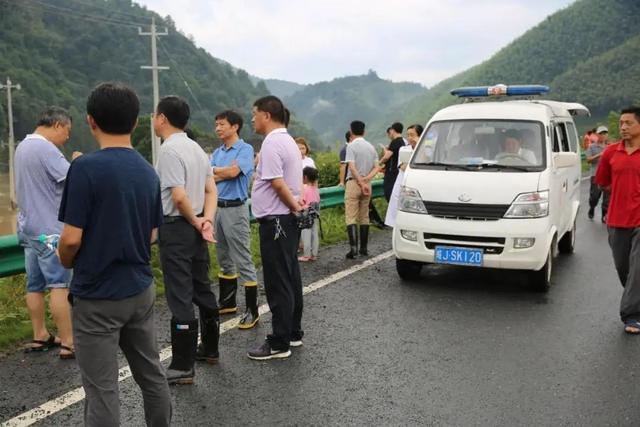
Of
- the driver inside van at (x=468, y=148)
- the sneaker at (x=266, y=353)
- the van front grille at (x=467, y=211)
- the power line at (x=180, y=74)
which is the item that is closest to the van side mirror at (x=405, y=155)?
the driver inside van at (x=468, y=148)

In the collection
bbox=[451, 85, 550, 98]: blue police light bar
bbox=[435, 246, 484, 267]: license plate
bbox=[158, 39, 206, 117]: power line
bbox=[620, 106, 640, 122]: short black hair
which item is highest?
bbox=[158, 39, 206, 117]: power line

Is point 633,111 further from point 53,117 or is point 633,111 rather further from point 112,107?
point 53,117

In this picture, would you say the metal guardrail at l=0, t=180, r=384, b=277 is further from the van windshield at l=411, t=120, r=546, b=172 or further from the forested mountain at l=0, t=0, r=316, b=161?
the forested mountain at l=0, t=0, r=316, b=161

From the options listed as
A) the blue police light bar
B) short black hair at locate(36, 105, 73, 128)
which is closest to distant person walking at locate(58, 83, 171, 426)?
short black hair at locate(36, 105, 73, 128)

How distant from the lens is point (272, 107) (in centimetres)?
500

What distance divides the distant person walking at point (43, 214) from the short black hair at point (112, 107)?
2.08 m

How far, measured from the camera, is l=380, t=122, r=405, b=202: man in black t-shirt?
1136 centimetres

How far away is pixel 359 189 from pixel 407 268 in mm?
2047

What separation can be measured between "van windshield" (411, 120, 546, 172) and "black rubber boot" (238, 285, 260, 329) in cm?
271

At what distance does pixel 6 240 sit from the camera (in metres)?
5.61

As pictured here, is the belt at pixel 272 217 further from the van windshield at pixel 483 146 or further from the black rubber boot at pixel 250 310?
Answer: the van windshield at pixel 483 146

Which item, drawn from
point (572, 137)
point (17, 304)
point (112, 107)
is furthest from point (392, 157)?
point (112, 107)

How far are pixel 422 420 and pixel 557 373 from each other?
132 centimetres

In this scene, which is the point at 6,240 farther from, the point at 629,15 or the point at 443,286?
the point at 629,15
